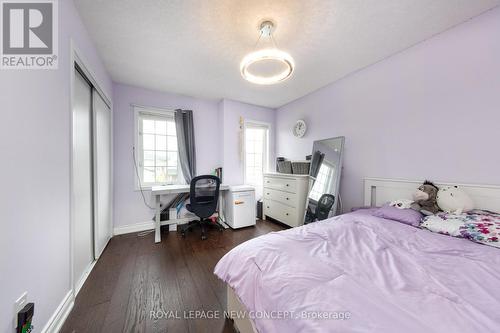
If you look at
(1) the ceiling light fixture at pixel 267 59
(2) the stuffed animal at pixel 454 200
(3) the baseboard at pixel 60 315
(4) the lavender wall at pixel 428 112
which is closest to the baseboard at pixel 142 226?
(3) the baseboard at pixel 60 315

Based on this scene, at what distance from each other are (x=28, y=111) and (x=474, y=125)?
136 inches

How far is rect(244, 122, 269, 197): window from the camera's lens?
4028mm

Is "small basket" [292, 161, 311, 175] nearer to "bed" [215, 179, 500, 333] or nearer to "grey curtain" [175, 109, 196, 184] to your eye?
"bed" [215, 179, 500, 333]

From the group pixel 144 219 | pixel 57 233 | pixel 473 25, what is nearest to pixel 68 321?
pixel 57 233

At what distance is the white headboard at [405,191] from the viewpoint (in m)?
1.54

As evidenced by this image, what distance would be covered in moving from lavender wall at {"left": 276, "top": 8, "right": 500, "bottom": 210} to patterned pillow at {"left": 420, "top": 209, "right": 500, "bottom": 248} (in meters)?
0.45

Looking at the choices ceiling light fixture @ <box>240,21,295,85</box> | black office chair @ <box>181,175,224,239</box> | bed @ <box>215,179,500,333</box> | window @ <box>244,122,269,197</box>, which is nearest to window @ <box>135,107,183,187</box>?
black office chair @ <box>181,175,224,239</box>

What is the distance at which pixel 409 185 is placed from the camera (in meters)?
2.03

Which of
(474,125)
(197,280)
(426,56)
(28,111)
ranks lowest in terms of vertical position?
(197,280)

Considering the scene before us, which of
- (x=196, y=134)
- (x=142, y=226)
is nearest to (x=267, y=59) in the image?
(x=196, y=134)

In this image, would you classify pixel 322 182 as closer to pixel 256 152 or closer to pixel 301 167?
pixel 301 167

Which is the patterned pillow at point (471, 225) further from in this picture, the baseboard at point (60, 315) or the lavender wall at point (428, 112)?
the baseboard at point (60, 315)

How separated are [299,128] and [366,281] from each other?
10.1ft

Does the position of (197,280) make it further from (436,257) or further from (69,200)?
(436,257)
